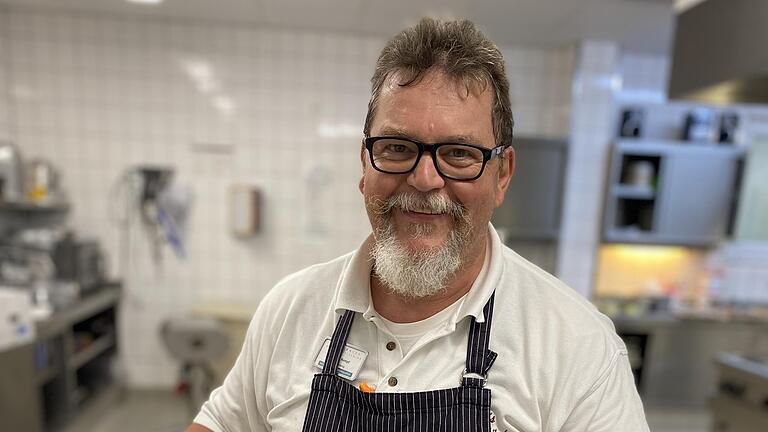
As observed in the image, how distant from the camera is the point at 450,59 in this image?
2.54 ft

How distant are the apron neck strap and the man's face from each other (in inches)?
6.3

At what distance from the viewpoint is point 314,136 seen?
2.99 metres

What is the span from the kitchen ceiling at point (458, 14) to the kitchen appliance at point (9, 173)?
3.24ft

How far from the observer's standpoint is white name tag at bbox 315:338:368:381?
0.84m

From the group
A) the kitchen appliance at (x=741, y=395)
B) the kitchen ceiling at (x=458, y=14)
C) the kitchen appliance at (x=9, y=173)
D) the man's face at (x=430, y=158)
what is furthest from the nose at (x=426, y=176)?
the kitchen appliance at (x=9, y=173)

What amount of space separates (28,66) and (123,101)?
2.19 ft

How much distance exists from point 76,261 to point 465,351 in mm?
2836

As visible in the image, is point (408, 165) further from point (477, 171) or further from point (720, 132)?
point (720, 132)

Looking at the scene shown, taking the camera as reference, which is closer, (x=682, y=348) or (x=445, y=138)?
(x=445, y=138)

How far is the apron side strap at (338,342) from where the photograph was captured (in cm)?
85

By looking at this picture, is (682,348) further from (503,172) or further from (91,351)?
(91,351)

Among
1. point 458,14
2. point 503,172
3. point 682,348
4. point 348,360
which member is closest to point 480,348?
point 348,360

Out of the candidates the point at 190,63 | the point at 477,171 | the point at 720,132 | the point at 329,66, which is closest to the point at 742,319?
the point at 720,132

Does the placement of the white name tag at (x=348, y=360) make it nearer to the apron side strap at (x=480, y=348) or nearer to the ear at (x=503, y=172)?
the apron side strap at (x=480, y=348)
